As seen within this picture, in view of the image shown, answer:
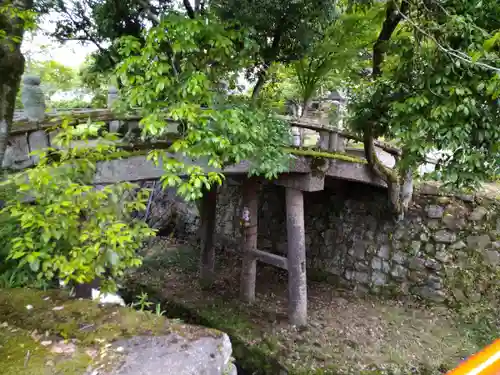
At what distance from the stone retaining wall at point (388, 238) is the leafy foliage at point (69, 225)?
7.31 meters

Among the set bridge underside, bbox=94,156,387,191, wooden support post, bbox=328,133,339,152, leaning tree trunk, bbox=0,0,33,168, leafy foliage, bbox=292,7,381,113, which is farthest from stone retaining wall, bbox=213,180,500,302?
leaning tree trunk, bbox=0,0,33,168

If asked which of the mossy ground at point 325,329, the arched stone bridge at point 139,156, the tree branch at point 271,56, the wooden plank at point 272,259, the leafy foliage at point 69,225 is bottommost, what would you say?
the mossy ground at point 325,329

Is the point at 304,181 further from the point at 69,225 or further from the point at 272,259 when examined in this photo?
the point at 69,225

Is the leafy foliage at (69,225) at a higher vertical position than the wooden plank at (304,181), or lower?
lower

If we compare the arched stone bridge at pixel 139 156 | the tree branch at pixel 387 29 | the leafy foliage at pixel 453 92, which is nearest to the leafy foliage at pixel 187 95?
the arched stone bridge at pixel 139 156

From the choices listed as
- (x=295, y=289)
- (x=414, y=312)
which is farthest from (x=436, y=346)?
(x=295, y=289)

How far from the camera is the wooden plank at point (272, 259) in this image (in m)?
7.81

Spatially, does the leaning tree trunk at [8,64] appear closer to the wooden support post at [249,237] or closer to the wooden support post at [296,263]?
the wooden support post at [296,263]

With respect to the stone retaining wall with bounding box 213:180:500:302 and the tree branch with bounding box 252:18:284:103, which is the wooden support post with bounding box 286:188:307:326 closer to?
the stone retaining wall with bounding box 213:180:500:302

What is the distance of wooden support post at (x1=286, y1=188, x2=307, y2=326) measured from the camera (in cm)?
757

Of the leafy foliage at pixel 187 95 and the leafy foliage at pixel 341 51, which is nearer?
the leafy foliage at pixel 187 95

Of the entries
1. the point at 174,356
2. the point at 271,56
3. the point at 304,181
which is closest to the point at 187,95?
the point at 174,356

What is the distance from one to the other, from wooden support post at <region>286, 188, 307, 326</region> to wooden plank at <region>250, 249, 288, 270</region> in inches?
7.1

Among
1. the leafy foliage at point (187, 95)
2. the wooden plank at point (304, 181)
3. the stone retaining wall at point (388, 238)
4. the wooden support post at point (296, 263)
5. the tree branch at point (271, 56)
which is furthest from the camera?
the stone retaining wall at point (388, 238)
